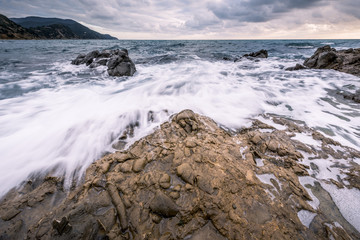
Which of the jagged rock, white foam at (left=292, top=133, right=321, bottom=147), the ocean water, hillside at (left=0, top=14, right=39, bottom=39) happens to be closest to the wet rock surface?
the jagged rock

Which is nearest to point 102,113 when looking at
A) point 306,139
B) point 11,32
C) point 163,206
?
point 163,206

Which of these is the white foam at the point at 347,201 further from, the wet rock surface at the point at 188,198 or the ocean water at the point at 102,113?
the ocean water at the point at 102,113

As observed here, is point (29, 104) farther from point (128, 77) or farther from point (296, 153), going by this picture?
point (296, 153)

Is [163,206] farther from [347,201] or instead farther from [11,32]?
[11,32]

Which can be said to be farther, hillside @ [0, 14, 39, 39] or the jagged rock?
hillside @ [0, 14, 39, 39]

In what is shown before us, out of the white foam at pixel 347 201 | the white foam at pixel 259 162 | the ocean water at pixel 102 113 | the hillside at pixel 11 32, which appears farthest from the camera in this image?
the hillside at pixel 11 32

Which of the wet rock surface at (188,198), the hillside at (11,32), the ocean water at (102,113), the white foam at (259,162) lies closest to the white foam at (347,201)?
the wet rock surface at (188,198)

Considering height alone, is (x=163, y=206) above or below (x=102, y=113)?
above

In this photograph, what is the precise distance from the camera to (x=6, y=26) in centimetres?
6531

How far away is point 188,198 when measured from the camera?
5.21 feet

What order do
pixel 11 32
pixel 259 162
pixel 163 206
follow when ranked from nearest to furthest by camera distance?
pixel 163 206
pixel 259 162
pixel 11 32

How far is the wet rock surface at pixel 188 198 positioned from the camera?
1.41 m

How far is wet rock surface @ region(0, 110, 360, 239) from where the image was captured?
141 centimetres

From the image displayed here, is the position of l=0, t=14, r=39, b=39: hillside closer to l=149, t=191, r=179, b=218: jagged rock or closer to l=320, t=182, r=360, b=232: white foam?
l=149, t=191, r=179, b=218: jagged rock
